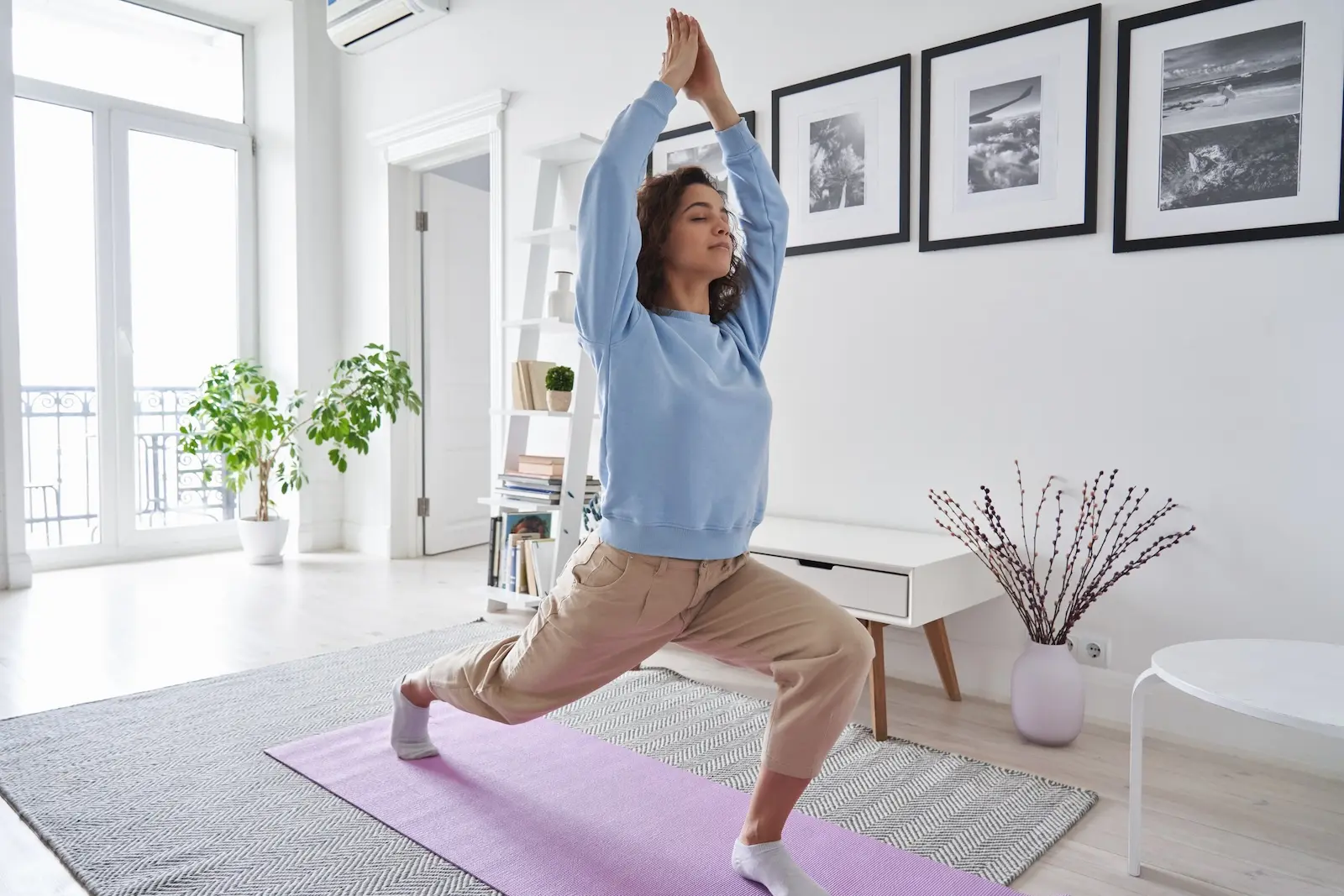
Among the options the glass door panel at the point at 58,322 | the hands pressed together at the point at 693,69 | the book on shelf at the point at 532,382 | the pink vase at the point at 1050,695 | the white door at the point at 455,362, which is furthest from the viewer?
the white door at the point at 455,362

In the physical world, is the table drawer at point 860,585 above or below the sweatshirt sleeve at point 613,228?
below

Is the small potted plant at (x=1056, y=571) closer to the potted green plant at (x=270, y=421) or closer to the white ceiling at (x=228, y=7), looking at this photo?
the potted green plant at (x=270, y=421)

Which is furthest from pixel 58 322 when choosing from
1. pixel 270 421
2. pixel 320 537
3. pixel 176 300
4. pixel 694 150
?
pixel 694 150

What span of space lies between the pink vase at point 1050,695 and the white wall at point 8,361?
13.3 feet

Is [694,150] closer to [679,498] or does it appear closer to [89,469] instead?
[679,498]

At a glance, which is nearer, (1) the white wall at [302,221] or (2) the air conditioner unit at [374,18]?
(2) the air conditioner unit at [374,18]

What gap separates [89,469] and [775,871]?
175 inches

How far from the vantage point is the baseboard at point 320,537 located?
498 centimetres

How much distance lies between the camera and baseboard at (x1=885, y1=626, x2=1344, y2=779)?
2.14 meters

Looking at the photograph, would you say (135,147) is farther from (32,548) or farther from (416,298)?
(32,548)

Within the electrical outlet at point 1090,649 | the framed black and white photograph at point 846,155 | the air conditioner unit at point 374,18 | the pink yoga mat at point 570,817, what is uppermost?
the air conditioner unit at point 374,18

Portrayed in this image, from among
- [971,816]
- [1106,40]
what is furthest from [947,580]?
[1106,40]

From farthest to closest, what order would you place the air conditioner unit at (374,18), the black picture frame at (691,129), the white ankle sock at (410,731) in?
1. the air conditioner unit at (374,18)
2. the black picture frame at (691,129)
3. the white ankle sock at (410,731)

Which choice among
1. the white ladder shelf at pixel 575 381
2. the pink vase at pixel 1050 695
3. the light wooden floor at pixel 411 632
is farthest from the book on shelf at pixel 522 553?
the pink vase at pixel 1050 695
